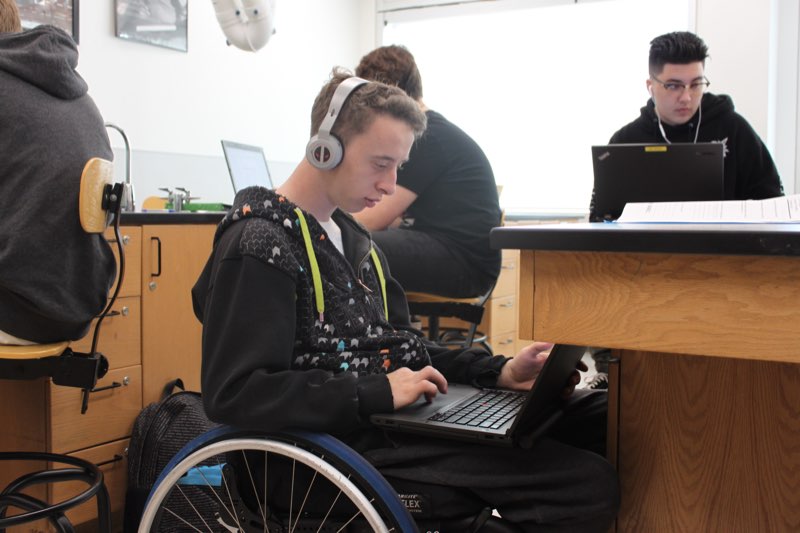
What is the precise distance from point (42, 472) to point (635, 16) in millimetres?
4309

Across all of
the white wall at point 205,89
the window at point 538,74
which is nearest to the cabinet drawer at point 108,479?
the white wall at point 205,89

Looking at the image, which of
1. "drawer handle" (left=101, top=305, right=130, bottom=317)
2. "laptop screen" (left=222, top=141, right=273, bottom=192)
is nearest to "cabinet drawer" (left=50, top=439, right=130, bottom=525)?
"drawer handle" (left=101, top=305, right=130, bottom=317)

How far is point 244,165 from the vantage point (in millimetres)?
2814

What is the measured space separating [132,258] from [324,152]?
3.01 feet

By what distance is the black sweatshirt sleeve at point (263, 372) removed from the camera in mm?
926

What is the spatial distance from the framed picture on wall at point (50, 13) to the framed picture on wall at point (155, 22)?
10.0 inches

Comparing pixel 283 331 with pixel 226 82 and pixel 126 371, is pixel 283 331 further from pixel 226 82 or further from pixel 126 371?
pixel 226 82

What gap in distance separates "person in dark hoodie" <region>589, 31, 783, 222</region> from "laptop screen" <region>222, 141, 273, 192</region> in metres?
1.33

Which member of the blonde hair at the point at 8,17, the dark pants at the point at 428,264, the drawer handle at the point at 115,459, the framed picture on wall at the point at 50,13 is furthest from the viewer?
the framed picture on wall at the point at 50,13

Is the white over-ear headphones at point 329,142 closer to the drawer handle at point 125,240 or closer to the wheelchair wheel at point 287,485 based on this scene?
the wheelchair wheel at point 287,485

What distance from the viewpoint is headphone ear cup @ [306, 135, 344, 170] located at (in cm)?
112

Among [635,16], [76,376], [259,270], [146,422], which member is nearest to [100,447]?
[146,422]

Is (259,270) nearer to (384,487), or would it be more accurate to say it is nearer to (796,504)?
(384,487)

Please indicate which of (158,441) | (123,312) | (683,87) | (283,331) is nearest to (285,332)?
(283,331)
